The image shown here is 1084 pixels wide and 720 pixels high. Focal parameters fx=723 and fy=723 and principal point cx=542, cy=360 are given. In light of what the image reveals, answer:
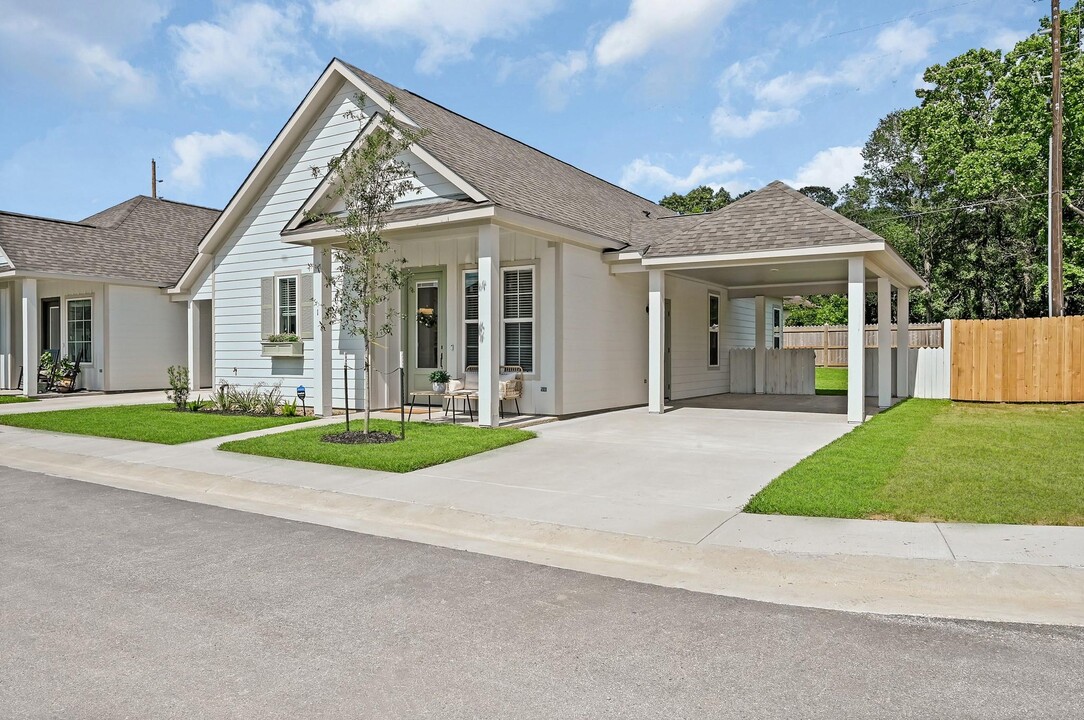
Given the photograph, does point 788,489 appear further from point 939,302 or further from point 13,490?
point 939,302

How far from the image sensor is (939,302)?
34469 millimetres

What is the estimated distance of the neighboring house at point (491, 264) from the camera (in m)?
12.5

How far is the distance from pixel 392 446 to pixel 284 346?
7.03 meters

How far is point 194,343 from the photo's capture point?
19.2 m

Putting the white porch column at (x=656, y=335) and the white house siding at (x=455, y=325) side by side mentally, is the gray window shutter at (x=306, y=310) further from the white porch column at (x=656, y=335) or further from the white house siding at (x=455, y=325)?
the white porch column at (x=656, y=335)

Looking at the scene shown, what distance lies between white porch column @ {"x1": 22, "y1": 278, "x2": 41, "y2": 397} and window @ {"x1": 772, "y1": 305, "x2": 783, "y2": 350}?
2257 centimetres

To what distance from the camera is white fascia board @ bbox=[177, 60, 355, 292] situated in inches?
583

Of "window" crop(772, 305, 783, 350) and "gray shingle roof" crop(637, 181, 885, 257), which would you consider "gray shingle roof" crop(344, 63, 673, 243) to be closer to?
"gray shingle roof" crop(637, 181, 885, 257)

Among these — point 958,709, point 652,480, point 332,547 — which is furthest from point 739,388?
point 958,709

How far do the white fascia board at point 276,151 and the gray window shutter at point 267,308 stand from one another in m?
1.79

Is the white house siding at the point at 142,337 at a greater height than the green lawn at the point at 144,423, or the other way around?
the white house siding at the point at 142,337

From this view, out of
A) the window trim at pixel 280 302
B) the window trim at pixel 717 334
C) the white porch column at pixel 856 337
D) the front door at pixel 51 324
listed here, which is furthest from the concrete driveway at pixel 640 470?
the front door at pixel 51 324

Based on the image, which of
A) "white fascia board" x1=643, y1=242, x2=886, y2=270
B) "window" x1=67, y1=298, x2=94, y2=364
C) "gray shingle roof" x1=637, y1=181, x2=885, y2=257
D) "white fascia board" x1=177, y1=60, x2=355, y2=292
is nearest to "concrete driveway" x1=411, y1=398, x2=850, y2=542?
"white fascia board" x1=643, y1=242, x2=886, y2=270

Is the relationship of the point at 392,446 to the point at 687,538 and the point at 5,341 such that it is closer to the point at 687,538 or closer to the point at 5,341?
the point at 687,538
